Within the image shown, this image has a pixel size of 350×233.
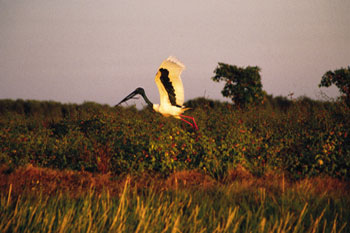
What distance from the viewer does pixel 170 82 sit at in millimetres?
6527

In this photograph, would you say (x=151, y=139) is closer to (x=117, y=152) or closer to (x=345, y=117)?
(x=117, y=152)

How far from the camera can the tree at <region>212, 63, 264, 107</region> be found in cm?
2086

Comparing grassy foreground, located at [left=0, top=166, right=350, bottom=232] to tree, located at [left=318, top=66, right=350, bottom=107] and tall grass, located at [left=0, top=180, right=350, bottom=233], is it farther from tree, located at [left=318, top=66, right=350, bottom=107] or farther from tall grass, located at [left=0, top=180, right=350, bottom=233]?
tree, located at [left=318, top=66, right=350, bottom=107]

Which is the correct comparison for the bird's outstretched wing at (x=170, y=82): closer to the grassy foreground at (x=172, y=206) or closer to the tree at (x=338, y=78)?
the grassy foreground at (x=172, y=206)

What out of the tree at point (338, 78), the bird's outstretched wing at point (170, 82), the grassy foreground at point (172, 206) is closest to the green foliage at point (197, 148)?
the grassy foreground at point (172, 206)

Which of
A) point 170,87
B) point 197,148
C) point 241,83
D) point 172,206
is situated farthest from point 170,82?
point 241,83

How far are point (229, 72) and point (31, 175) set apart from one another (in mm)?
17292

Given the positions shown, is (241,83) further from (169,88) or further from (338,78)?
(169,88)

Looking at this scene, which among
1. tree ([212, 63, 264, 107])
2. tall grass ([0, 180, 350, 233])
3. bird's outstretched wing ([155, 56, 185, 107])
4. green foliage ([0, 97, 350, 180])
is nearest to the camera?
tall grass ([0, 180, 350, 233])

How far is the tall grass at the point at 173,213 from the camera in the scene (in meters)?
3.01

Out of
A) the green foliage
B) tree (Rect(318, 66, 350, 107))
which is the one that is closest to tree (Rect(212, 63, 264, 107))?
tree (Rect(318, 66, 350, 107))

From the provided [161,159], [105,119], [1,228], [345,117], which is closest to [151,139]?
[161,159]

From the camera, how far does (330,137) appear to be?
7957 mm

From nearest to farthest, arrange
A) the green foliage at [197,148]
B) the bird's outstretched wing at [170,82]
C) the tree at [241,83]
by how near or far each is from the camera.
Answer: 1. the bird's outstretched wing at [170,82]
2. the green foliage at [197,148]
3. the tree at [241,83]
